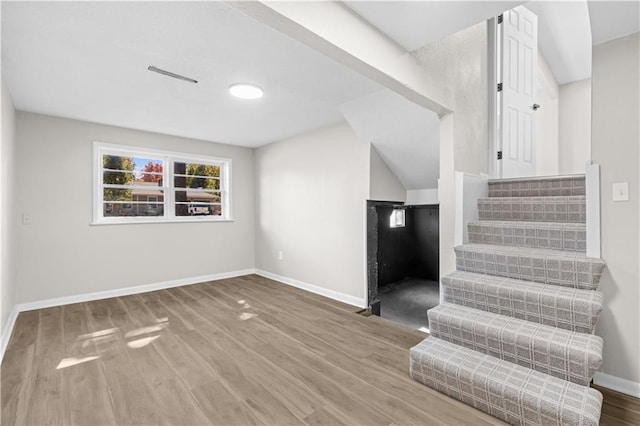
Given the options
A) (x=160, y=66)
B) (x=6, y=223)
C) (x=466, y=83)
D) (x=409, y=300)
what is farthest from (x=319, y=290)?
(x=6, y=223)

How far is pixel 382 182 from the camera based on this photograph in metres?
3.83

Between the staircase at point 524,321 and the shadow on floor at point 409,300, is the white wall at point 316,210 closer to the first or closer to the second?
the shadow on floor at point 409,300

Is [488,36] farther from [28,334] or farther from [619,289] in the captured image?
[28,334]

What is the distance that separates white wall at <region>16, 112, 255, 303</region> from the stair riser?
426 centimetres

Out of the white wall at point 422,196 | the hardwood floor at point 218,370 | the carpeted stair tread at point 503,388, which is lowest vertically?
the hardwood floor at point 218,370

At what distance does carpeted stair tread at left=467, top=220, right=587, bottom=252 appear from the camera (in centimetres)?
223

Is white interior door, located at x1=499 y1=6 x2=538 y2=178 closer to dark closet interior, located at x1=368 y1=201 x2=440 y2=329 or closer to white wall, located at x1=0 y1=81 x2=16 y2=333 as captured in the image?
dark closet interior, located at x1=368 y1=201 x2=440 y2=329

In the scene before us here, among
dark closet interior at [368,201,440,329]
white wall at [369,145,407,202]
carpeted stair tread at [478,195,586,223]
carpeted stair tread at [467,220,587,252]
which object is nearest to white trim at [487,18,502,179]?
carpeted stair tread at [478,195,586,223]

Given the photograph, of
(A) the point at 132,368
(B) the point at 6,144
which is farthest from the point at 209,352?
(B) the point at 6,144

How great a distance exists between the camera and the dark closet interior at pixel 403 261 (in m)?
3.70

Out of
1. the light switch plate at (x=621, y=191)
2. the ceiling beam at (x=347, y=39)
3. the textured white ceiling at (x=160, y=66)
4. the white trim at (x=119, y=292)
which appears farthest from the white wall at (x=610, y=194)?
the white trim at (x=119, y=292)

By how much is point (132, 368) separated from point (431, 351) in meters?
2.17

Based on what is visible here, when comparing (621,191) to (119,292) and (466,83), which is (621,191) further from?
(119,292)

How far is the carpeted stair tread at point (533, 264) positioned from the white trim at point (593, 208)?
0.08 m
